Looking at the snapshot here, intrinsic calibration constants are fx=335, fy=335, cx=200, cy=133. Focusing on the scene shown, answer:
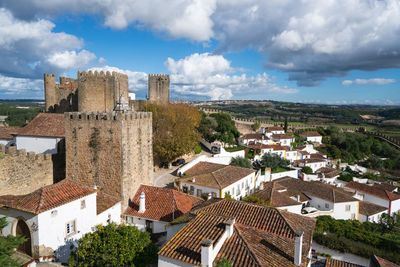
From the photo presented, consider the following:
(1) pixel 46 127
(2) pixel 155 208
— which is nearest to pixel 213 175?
(2) pixel 155 208

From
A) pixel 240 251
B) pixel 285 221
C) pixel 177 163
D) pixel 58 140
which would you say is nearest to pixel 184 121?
pixel 177 163

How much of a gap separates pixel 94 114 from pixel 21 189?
203 inches

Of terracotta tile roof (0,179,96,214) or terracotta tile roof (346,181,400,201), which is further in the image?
terracotta tile roof (346,181,400,201)

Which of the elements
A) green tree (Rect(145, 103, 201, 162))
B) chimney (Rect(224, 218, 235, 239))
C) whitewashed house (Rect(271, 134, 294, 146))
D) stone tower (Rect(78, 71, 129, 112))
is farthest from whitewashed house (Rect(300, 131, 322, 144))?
chimney (Rect(224, 218, 235, 239))

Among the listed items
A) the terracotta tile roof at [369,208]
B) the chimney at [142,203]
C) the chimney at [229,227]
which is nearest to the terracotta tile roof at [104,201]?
the chimney at [142,203]

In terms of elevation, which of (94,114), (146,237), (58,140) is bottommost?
(146,237)

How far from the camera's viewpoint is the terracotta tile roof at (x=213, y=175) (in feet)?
79.8

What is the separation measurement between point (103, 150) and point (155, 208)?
402cm

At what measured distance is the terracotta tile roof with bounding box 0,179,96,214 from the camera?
41.9ft

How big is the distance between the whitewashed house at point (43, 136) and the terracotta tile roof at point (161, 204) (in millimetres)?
5781

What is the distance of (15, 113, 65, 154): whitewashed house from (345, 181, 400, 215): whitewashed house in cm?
3170

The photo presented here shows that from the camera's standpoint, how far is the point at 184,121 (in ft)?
99.6

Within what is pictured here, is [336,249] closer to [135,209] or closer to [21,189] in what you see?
[135,209]

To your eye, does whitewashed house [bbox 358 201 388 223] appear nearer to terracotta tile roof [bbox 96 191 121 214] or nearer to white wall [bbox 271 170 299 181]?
white wall [bbox 271 170 299 181]
